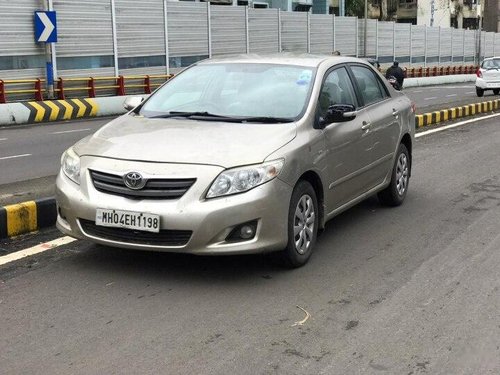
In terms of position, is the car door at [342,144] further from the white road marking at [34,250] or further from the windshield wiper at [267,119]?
the white road marking at [34,250]

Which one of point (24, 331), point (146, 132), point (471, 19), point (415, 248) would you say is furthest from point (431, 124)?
point (471, 19)

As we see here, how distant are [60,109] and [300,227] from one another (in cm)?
1484

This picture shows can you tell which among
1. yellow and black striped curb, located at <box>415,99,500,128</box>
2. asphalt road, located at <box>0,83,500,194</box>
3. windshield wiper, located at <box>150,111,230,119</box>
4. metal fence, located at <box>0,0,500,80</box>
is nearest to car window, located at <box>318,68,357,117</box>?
windshield wiper, located at <box>150,111,230,119</box>

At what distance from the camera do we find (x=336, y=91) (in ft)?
19.2

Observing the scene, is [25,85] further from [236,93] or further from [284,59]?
[236,93]

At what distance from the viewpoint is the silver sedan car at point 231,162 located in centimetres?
441

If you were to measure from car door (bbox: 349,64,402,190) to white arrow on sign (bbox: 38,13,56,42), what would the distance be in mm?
15417

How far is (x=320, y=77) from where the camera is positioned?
560cm

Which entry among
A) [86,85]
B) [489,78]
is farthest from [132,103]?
[489,78]

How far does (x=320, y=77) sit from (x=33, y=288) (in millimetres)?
2855

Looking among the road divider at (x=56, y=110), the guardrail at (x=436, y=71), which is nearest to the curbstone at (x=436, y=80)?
the guardrail at (x=436, y=71)

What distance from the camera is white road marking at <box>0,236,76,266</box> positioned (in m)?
5.08

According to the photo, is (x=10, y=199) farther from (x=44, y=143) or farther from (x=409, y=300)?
(x=44, y=143)

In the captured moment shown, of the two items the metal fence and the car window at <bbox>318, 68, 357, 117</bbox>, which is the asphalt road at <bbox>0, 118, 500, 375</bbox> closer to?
the car window at <bbox>318, 68, 357, 117</bbox>
